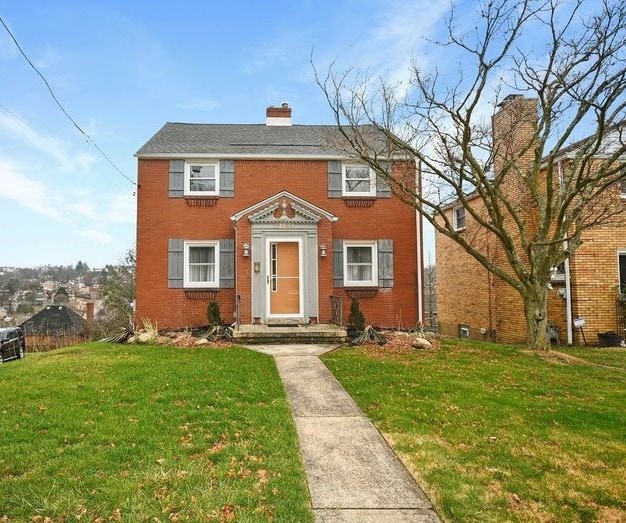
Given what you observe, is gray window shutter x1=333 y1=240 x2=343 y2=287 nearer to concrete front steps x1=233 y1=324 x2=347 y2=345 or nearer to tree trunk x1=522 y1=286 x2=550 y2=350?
concrete front steps x1=233 y1=324 x2=347 y2=345

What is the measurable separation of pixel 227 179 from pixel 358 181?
406 cm

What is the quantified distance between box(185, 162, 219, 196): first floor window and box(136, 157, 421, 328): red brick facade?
0.41m

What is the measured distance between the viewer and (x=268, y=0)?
35.8 feet

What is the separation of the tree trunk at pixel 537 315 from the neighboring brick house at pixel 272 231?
402 cm

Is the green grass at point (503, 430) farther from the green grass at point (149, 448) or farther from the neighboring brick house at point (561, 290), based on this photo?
the neighboring brick house at point (561, 290)

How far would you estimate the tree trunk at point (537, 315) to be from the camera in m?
9.55

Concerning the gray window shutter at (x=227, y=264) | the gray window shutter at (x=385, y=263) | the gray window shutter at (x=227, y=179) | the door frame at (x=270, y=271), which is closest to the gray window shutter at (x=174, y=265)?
the gray window shutter at (x=227, y=264)

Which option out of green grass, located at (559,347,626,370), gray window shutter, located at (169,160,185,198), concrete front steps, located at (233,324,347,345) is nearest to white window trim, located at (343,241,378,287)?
concrete front steps, located at (233,324,347,345)

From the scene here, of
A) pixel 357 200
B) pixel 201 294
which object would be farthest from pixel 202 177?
pixel 357 200

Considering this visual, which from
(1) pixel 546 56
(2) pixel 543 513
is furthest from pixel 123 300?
(2) pixel 543 513

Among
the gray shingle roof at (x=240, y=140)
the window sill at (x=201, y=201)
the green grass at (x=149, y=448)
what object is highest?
the gray shingle roof at (x=240, y=140)

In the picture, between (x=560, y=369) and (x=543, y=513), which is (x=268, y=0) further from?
(x=543, y=513)

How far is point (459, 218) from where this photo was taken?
56.8ft

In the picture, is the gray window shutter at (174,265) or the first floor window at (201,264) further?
the first floor window at (201,264)
